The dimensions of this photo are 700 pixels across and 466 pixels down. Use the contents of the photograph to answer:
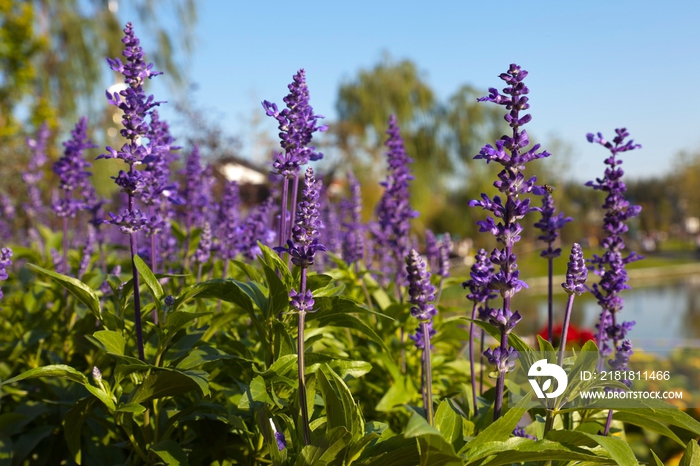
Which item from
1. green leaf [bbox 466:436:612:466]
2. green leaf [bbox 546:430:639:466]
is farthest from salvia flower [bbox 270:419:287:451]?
green leaf [bbox 546:430:639:466]

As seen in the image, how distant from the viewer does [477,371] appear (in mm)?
3100

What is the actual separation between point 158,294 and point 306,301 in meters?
0.65

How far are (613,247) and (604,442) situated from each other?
3.22 ft

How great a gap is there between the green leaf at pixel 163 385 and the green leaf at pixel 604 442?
3.26 feet

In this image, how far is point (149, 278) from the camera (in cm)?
203

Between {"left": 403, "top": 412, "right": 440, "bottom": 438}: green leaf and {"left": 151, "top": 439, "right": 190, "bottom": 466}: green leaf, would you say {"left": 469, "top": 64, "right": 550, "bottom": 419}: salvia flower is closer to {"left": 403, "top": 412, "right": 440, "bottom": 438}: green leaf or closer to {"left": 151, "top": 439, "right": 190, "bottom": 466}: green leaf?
{"left": 403, "top": 412, "right": 440, "bottom": 438}: green leaf

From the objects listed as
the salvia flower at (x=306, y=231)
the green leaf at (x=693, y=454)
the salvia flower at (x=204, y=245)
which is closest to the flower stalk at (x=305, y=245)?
the salvia flower at (x=306, y=231)

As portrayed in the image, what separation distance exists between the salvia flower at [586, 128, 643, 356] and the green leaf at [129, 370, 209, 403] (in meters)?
1.45

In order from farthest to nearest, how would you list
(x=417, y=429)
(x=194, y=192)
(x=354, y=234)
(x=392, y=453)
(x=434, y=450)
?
(x=354, y=234) → (x=194, y=192) → (x=392, y=453) → (x=434, y=450) → (x=417, y=429)

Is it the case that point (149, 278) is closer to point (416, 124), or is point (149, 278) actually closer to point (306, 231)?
point (306, 231)

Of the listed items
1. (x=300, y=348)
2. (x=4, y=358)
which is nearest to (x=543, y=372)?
(x=300, y=348)

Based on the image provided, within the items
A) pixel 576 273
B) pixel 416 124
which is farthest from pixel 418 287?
pixel 416 124

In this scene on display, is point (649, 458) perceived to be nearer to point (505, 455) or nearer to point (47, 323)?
point (505, 455)

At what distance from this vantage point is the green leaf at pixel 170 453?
1.79 metres
